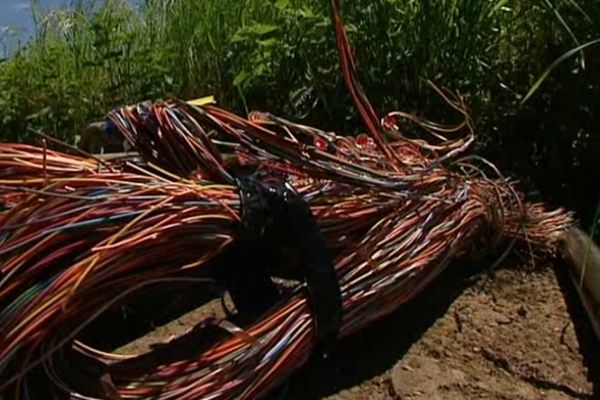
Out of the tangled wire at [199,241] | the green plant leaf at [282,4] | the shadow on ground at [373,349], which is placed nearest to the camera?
the tangled wire at [199,241]

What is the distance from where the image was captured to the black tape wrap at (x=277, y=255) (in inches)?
99.9

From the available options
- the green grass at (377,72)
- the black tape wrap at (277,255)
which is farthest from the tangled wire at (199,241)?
the green grass at (377,72)

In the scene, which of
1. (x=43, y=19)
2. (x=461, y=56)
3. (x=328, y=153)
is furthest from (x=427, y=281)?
(x=43, y=19)

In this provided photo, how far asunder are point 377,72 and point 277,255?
1864 millimetres

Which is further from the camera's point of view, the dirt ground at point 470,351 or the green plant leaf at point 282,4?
the green plant leaf at point 282,4

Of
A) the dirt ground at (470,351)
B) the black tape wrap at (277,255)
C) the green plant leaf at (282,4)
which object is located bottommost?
the dirt ground at (470,351)

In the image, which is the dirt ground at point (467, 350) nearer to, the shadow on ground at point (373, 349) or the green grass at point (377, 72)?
the shadow on ground at point (373, 349)

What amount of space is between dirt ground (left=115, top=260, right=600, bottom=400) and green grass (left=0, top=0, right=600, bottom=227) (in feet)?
2.30

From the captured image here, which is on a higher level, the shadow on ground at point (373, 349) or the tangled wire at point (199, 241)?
the tangled wire at point (199, 241)

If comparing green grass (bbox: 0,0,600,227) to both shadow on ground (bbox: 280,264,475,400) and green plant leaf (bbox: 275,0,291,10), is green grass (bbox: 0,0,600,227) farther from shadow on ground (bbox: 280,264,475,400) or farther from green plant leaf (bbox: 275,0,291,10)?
shadow on ground (bbox: 280,264,475,400)

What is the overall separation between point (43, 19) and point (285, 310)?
3.76 metres

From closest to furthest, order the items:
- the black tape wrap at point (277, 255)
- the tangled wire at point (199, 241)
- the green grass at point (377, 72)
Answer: the tangled wire at point (199, 241) < the black tape wrap at point (277, 255) < the green grass at point (377, 72)

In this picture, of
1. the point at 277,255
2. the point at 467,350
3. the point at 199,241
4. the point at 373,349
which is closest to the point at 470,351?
the point at 467,350

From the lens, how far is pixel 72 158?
2580 mm
